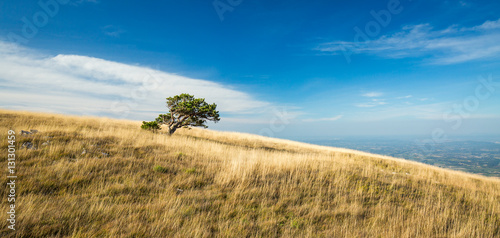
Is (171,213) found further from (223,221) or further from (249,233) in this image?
(249,233)

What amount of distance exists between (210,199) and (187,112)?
43.8 ft

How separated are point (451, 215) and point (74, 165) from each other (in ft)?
40.0

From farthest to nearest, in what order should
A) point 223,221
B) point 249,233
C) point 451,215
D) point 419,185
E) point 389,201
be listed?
point 419,185 < point 389,201 < point 451,215 < point 223,221 < point 249,233

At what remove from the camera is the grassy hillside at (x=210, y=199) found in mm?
4191

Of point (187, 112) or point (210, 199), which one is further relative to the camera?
point (187, 112)

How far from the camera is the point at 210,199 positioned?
18.7 ft

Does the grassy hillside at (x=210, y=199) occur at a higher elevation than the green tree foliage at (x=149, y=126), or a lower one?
lower

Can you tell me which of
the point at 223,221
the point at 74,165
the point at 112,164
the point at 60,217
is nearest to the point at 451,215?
the point at 223,221

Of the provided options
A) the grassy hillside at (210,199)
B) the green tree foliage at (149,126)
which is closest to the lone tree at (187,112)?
the green tree foliage at (149,126)

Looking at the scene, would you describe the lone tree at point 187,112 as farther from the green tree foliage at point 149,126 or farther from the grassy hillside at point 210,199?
the grassy hillside at point 210,199

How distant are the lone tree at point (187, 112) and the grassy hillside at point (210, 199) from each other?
27.3 feet

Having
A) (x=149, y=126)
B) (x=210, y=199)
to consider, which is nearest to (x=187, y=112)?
(x=149, y=126)

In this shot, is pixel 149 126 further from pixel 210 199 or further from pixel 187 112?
pixel 210 199

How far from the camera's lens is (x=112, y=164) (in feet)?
23.9
